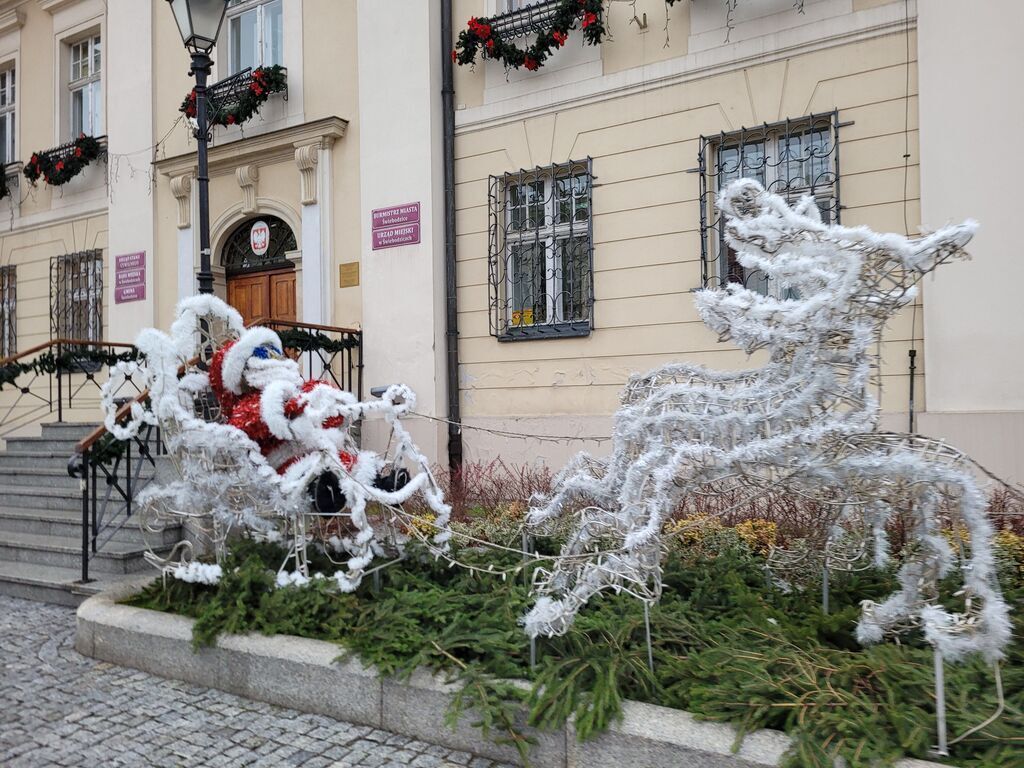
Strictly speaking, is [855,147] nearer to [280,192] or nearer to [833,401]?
[833,401]

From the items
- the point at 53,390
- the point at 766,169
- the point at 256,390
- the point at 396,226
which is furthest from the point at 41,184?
the point at 766,169

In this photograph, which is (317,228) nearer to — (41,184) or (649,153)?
(649,153)

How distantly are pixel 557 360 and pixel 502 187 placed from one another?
2.00 metres

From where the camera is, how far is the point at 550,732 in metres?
2.96

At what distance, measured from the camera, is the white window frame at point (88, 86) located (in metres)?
12.3

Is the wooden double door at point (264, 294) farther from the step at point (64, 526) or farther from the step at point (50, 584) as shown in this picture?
the step at point (50, 584)

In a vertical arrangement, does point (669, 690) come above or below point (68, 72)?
below

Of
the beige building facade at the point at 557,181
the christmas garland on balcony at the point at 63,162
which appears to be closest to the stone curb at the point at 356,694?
the beige building facade at the point at 557,181

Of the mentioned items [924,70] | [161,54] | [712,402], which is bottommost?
[712,402]

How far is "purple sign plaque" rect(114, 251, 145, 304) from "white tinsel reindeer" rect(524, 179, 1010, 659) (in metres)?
9.56

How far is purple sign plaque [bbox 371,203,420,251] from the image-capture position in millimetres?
8695

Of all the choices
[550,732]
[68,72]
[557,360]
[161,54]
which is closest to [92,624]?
[550,732]

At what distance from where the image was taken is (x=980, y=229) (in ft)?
19.8

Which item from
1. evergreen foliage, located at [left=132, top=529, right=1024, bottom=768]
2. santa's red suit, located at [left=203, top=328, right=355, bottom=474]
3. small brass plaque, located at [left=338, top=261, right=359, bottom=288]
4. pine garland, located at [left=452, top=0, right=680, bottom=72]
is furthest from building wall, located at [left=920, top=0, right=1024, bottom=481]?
small brass plaque, located at [left=338, top=261, right=359, bottom=288]
